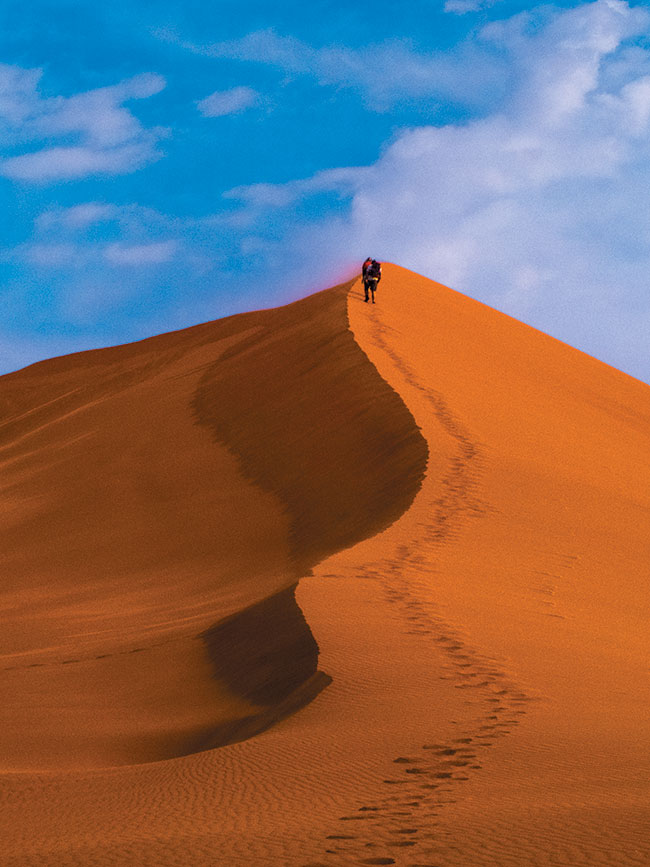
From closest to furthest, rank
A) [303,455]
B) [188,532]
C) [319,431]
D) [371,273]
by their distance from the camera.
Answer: [188,532] → [303,455] → [319,431] → [371,273]

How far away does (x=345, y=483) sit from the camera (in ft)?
47.3

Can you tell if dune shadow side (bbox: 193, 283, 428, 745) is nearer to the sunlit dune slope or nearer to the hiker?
the sunlit dune slope

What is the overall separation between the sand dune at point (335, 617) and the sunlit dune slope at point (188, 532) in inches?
1.9

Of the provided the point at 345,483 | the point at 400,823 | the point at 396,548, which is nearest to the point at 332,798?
the point at 400,823

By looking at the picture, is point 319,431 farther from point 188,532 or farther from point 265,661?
point 265,661

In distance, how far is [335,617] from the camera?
8.42m

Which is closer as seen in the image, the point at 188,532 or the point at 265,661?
the point at 265,661

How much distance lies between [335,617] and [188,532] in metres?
6.28

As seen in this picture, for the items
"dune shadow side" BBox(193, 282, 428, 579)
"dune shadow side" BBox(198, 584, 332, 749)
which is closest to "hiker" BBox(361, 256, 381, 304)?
"dune shadow side" BBox(193, 282, 428, 579)

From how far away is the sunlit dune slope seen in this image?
24.8 feet

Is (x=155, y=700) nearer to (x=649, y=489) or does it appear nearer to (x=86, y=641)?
(x=86, y=641)

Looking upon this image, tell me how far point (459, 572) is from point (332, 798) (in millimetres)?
5812

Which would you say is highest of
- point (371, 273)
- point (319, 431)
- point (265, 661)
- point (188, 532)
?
point (371, 273)

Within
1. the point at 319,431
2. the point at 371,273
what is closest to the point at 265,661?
the point at 319,431
